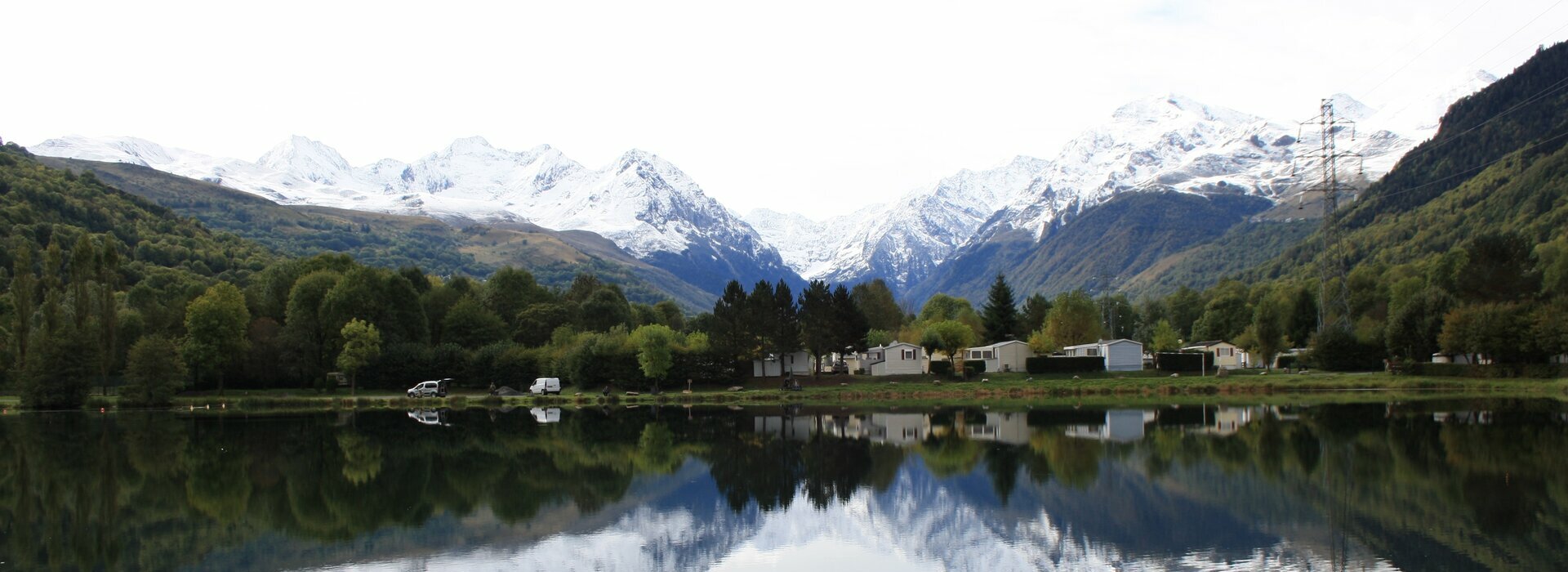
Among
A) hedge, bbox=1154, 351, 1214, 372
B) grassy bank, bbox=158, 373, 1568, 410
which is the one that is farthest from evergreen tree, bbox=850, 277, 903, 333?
hedge, bbox=1154, 351, 1214, 372

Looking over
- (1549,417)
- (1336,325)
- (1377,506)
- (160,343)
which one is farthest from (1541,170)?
(160,343)

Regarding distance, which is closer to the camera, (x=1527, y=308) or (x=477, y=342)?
(x=1527, y=308)

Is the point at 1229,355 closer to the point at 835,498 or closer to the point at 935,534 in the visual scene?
the point at 835,498

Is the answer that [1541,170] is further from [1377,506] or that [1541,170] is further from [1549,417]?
[1377,506]

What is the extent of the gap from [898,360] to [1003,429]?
47065 mm

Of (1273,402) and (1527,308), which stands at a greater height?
(1527,308)

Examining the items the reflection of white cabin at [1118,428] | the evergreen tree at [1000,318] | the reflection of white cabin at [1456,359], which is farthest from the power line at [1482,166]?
the reflection of white cabin at [1118,428]

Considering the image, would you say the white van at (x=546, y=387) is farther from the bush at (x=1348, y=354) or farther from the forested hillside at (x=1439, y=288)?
the bush at (x=1348, y=354)

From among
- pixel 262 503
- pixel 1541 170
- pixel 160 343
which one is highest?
pixel 1541 170

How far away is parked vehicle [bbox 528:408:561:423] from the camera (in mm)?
62000

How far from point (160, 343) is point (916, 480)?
6779 centimetres

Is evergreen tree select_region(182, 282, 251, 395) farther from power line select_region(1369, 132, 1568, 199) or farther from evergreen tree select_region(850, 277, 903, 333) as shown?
power line select_region(1369, 132, 1568, 199)

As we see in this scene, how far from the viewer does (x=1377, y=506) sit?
77.3ft

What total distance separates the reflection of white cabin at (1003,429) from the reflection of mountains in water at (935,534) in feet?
40.5
